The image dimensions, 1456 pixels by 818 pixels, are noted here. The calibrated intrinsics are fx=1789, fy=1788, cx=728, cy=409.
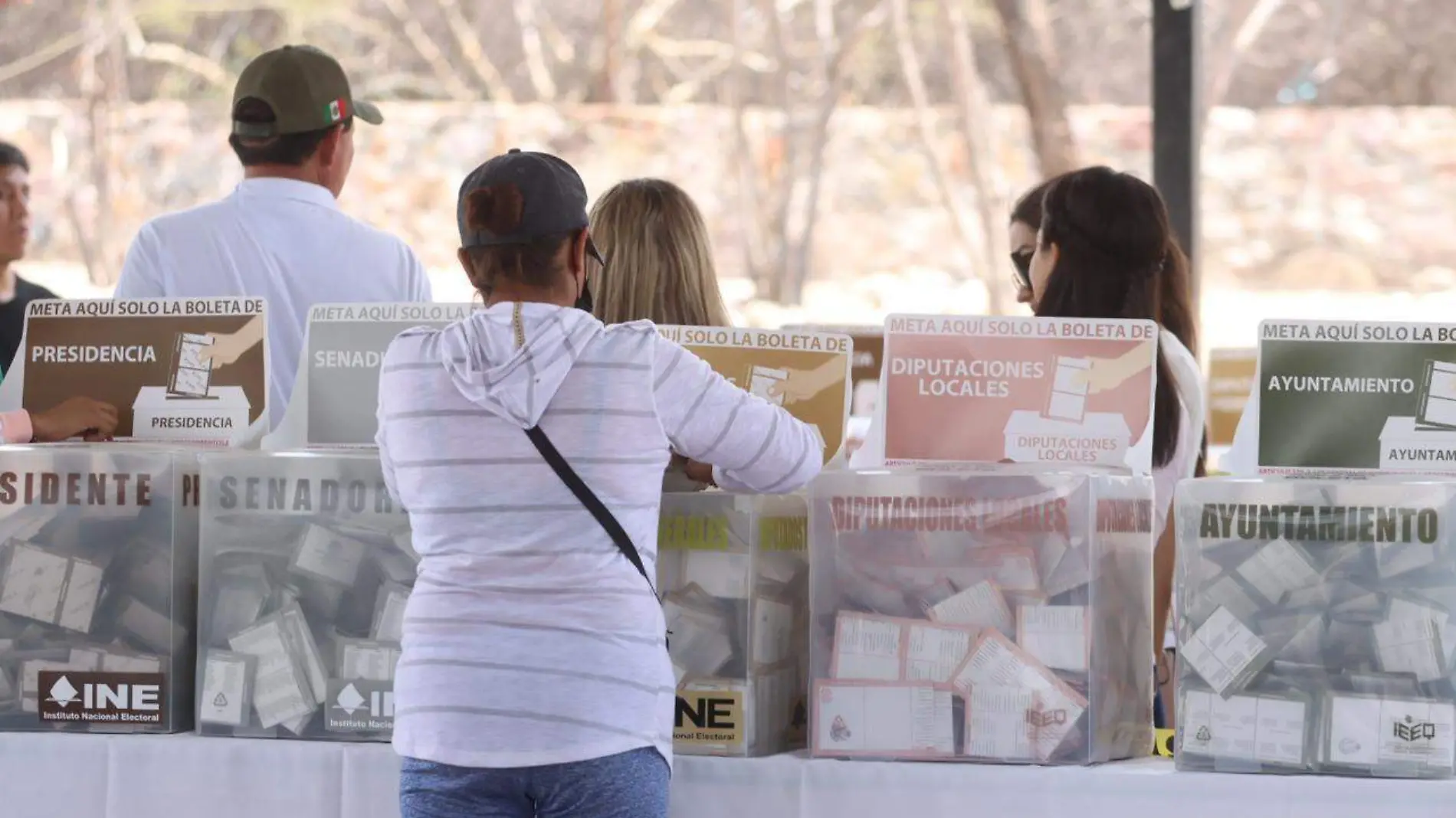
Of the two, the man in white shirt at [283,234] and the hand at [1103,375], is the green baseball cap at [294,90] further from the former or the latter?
the hand at [1103,375]

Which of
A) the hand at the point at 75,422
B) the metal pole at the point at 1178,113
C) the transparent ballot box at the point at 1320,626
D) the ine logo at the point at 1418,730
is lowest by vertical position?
the ine logo at the point at 1418,730

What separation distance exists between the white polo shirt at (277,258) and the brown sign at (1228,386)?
2660mm

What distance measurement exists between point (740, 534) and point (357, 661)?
441 millimetres

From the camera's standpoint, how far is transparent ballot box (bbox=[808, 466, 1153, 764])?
1797 millimetres

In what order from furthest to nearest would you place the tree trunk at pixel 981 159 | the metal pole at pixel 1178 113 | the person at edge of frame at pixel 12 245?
the tree trunk at pixel 981 159 < the metal pole at pixel 1178 113 < the person at edge of frame at pixel 12 245

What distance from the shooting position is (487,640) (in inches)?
62.6

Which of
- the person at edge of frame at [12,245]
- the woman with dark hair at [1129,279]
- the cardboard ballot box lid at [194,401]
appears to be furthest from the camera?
the person at edge of frame at [12,245]

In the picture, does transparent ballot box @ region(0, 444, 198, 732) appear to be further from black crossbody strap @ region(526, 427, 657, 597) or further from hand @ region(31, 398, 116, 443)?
black crossbody strap @ region(526, 427, 657, 597)

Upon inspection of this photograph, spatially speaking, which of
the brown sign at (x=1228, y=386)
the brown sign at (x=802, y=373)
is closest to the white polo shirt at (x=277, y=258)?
the brown sign at (x=802, y=373)

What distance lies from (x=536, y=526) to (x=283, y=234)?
1.22 metres

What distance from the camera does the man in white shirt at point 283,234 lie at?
2.60 m

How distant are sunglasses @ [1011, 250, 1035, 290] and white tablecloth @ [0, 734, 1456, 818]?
1351 millimetres

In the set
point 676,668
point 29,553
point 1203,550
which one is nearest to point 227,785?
point 29,553

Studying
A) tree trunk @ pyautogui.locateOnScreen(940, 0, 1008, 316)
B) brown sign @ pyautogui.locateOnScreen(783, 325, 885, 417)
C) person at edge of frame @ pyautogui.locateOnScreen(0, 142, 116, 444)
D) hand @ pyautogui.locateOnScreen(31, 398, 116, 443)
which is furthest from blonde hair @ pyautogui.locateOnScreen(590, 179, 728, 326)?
tree trunk @ pyautogui.locateOnScreen(940, 0, 1008, 316)
